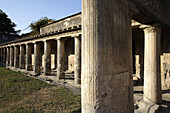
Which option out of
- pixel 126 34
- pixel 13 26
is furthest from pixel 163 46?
pixel 13 26

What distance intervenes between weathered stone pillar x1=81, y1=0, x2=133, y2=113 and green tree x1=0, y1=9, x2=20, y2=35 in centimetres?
3724

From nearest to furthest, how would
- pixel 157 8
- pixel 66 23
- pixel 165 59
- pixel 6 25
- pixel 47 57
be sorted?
pixel 157 8 < pixel 165 59 < pixel 47 57 < pixel 66 23 < pixel 6 25

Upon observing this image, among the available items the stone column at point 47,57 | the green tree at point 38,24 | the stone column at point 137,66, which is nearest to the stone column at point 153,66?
the stone column at point 137,66

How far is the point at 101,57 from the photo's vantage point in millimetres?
1903

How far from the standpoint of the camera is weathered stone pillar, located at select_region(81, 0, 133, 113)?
1.90 m

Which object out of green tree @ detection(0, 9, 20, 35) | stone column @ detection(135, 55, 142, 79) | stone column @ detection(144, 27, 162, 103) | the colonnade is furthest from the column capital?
green tree @ detection(0, 9, 20, 35)

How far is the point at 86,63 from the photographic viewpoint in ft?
6.53

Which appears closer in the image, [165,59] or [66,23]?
[165,59]

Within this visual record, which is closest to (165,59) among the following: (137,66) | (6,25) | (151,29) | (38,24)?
(137,66)

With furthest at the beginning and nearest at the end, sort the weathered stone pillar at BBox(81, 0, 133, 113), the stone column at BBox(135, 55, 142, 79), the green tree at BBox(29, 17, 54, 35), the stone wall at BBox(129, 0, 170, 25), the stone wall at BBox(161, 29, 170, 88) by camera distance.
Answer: the green tree at BBox(29, 17, 54, 35) < the stone column at BBox(135, 55, 142, 79) < the stone wall at BBox(161, 29, 170, 88) < the stone wall at BBox(129, 0, 170, 25) < the weathered stone pillar at BBox(81, 0, 133, 113)

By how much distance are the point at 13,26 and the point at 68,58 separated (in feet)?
93.4

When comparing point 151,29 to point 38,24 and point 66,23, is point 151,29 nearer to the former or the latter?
point 66,23

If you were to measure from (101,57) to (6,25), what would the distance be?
38407 mm

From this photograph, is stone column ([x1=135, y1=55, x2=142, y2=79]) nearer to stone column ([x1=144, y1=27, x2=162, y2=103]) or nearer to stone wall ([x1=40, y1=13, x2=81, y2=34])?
stone column ([x1=144, y1=27, x2=162, y2=103])
